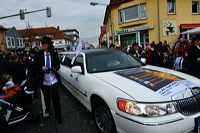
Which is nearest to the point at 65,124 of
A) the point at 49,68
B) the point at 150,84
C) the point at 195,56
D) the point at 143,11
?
the point at 49,68

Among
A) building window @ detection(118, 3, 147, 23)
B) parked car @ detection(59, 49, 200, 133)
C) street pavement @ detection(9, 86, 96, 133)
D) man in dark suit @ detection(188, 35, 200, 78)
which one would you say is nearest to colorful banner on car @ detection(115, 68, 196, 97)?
parked car @ detection(59, 49, 200, 133)

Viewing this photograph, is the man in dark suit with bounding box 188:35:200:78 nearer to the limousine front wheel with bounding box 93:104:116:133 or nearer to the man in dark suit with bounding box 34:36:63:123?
the limousine front wheel with bounding box 93:104:116:133

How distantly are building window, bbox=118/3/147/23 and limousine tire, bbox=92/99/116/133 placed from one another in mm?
21111

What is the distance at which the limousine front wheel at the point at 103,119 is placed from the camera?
4129mm

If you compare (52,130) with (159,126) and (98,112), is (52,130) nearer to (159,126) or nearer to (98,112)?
(98,112)

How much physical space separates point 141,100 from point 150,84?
1.63 feet

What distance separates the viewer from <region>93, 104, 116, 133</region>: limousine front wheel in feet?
13.5

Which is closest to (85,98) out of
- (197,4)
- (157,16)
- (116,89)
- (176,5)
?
(116,89)

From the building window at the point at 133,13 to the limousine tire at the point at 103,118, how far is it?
21.1m

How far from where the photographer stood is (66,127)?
5.29m

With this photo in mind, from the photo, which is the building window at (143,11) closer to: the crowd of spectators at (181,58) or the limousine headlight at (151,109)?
the crowd of spectators at (181,58)

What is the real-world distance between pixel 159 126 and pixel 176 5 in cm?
2319

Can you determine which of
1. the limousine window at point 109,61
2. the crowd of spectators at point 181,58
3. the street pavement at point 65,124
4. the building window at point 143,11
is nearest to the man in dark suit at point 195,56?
the crowd of spectators at point 181,58

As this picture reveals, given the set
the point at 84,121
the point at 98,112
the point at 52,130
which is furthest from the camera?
the point at 84,121
